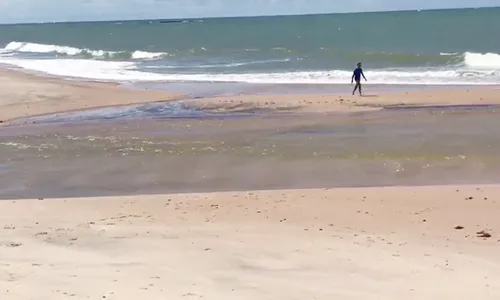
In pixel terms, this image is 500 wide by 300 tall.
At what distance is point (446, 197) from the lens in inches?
363

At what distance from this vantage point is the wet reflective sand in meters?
11.0

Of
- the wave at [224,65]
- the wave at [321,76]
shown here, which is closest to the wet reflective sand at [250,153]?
the wave at [321,76]

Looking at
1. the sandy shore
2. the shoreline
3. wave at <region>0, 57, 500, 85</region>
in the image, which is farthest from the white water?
the sandy shore

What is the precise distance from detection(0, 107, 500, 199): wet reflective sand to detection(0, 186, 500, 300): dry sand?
120 cm

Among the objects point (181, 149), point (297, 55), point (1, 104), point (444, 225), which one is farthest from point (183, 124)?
point (297, 55)

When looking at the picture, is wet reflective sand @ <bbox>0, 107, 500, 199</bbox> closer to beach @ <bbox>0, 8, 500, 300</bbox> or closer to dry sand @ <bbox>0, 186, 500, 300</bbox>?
beach @ <bbox>0, 8, 500, 300</bbox>

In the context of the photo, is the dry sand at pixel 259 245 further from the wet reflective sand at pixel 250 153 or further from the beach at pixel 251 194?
the wet reflective sand at pixel 250 153

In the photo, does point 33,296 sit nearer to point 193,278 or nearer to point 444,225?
point 193,278

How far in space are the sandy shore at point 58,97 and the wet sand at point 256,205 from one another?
8.70ft

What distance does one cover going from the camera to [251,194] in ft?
32.2

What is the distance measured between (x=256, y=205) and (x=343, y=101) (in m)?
12.5

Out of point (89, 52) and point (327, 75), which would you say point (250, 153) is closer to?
point (327, 75)

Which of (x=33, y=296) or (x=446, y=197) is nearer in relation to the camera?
(x=33, y=296)

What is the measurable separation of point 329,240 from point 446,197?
2757 mm
